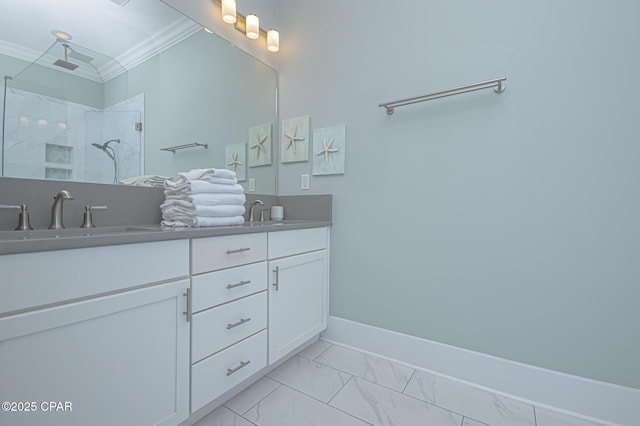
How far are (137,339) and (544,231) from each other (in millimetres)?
1614

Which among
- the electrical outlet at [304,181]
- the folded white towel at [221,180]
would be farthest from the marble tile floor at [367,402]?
the electrical outlet at [304,181]

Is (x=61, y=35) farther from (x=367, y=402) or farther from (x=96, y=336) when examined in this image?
(x=367, y=402)

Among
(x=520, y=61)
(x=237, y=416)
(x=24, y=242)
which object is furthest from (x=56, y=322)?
(x=520, y=61)

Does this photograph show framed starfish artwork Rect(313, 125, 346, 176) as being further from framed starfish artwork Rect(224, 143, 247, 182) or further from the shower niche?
the shower niche

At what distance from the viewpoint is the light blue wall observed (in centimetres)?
112

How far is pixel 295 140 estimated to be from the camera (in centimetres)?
198

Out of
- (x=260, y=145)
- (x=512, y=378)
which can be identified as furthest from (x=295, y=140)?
(x=512, y=378)

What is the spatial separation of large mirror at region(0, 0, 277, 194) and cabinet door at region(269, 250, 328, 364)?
686 mm

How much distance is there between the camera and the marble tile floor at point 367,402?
114 cm

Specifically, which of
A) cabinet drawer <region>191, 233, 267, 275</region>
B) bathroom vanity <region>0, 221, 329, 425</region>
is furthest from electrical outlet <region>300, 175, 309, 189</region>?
cabinet drawer <region>191, 233, 267, 275</region>

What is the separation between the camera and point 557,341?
121 centimetres

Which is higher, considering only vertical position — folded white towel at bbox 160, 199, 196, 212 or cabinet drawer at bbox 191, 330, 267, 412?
folded white towel at bbox 160, 199, 196, 212

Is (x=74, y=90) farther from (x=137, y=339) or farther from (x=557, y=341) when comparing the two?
(x=557, y=341)

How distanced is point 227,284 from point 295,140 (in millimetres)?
1182
